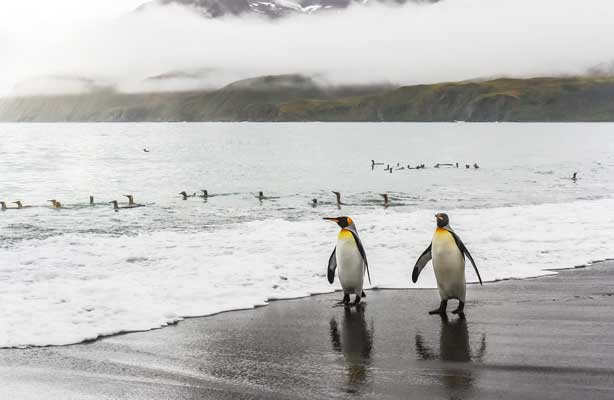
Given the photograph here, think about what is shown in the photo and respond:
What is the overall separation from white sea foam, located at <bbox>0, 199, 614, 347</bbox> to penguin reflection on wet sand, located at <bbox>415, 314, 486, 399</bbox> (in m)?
2.88

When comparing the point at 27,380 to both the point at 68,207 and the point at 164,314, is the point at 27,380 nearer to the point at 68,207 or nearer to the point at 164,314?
the point at 164,314

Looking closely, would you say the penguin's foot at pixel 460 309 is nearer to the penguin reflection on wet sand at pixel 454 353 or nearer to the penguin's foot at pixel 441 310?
the penguin's foot at pixel 441 310

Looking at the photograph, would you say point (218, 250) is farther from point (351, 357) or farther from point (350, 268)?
point (351, 357)

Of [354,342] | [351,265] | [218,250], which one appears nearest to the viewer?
[354,342]

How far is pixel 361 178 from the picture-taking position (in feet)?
178

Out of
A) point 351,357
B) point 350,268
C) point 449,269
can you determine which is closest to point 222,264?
point 350,268

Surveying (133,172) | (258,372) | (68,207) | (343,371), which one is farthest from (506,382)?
(133,172)

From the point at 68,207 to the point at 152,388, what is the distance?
1132 inches

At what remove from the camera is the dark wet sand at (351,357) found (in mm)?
6188

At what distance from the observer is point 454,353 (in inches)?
286

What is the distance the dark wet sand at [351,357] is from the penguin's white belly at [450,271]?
0.37 meters

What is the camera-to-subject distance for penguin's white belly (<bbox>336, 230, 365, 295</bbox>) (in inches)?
396

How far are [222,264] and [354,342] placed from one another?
5.99 meters

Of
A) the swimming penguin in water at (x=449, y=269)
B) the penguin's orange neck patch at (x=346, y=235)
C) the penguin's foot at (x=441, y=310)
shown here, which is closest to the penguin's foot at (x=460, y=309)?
the swimming penguin in water at (x=449, y=269)
